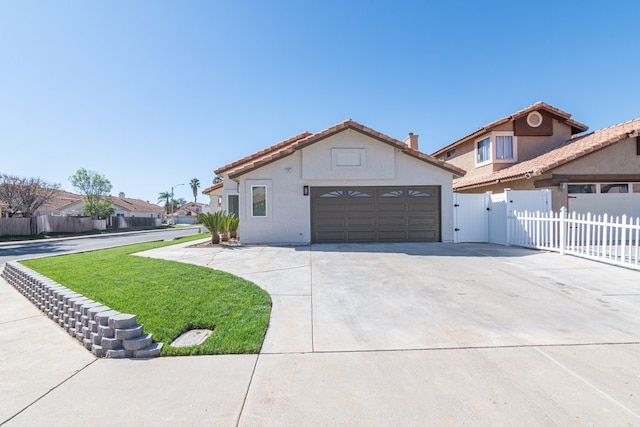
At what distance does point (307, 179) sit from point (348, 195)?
6.09 ft

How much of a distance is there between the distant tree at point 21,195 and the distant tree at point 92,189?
471 inches

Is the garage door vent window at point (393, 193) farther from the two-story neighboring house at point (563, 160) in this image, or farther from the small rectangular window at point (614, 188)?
the small rectangular window at point (614, 188)

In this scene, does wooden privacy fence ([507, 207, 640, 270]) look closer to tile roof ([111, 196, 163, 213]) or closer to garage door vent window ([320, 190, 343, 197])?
garage door vent window ([320, 190, 343, 197])

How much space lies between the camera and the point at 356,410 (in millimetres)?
2676

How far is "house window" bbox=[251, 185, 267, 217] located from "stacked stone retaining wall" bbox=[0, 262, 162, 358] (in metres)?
8.10

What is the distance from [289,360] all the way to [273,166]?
1054 cm

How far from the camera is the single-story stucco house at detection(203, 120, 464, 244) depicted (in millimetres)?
13273

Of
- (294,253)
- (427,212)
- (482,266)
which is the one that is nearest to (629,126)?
(427,212)

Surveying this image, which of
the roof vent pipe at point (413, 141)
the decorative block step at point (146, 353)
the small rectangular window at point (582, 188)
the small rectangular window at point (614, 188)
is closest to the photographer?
the decorative block step at point (146, 353)

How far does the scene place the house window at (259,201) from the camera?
13320 mm

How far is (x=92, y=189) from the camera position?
144 ft

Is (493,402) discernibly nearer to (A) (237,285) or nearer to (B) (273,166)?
(A) (237,285)

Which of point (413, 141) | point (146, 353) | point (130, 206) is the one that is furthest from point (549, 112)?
point (130, 206)

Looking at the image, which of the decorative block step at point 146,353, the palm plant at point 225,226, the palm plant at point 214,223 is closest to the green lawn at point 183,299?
the decorative block step at point 146,353
